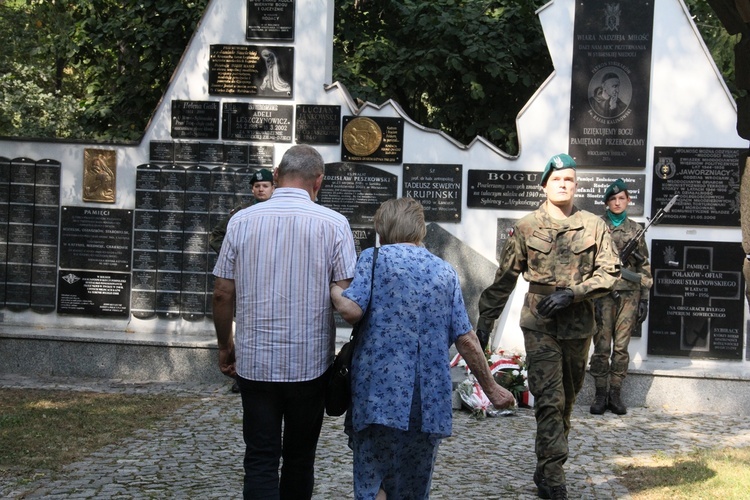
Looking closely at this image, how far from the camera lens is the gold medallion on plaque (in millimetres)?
10711

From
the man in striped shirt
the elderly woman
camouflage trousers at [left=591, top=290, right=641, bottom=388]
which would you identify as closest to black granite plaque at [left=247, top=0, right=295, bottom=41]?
camouflage trousers at [left=591, top=290, right=641, bottom=388]

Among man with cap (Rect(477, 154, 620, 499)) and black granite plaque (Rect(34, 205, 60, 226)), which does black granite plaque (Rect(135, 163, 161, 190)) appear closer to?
black granite plaque (Rect(34, 205, 60, 226))

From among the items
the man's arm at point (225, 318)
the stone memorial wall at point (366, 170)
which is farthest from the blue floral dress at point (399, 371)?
the stone memorial wall at point (366, 170)

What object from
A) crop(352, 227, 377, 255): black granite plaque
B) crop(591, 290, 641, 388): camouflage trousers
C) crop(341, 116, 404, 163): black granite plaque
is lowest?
crop(591, 290, 641, 388): camouflage trousers

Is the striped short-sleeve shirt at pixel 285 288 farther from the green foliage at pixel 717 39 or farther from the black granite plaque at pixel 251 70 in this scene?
the green foliage at pixel 717 39

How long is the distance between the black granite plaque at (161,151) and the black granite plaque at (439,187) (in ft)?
8.30

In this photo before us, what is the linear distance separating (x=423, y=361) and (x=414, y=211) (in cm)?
65

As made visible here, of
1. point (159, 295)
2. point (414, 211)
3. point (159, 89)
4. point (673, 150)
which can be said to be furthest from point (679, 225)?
point (159, 89)

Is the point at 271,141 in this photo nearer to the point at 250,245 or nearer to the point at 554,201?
the point at 554,201

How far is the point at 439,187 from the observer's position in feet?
34.9

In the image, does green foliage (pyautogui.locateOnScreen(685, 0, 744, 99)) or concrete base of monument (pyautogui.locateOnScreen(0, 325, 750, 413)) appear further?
green foliage (pyautogui.locateOnScreen(685, 0, 744, 99))

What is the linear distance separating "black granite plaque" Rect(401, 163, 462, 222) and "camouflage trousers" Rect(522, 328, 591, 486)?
15.0 ft

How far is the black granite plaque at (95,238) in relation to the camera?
10961 mm

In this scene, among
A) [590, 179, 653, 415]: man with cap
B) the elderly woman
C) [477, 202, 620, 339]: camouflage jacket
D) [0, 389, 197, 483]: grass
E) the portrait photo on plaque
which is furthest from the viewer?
the portrait photo on plaque
